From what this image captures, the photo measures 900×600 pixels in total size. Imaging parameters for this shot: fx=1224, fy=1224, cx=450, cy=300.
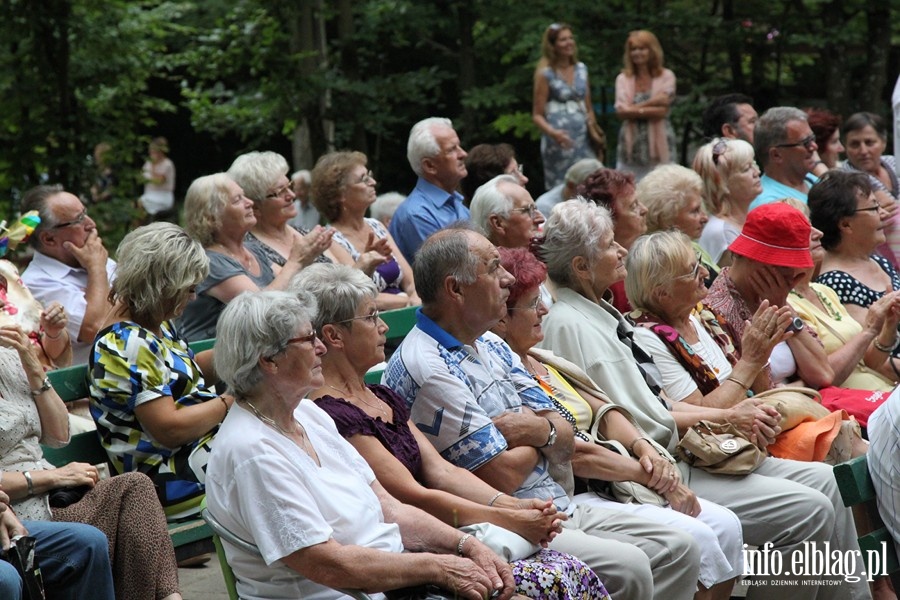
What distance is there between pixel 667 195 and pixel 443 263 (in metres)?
2.62

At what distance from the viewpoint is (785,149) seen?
7.56m

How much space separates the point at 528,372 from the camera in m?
4.42

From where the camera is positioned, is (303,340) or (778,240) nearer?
(303,340)

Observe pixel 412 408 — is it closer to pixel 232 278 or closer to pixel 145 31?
pixel 232 278

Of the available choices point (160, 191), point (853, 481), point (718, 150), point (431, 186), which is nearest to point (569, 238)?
point (853, 481)

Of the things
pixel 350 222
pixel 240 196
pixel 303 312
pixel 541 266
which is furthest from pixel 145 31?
pixel 303 312

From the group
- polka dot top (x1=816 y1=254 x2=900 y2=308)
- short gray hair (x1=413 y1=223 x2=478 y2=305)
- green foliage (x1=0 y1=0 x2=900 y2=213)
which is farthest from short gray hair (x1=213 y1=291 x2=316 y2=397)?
green foliage (x1=0 y1=0 x2=900 y2=213)

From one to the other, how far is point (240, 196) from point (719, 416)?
246cm

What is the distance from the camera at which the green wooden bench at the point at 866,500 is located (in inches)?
148

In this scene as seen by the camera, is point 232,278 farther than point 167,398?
Yes

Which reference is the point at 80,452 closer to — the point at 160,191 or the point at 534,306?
the point at 534,306

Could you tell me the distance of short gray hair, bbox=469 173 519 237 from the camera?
5.95 m

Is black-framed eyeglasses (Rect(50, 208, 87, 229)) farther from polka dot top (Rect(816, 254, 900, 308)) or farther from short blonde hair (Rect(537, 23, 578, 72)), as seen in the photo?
short blonde hair (Rect(537, 23, 578, 72))

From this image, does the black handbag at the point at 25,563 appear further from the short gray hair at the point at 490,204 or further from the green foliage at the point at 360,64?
the green foliage at the point at 360,64
